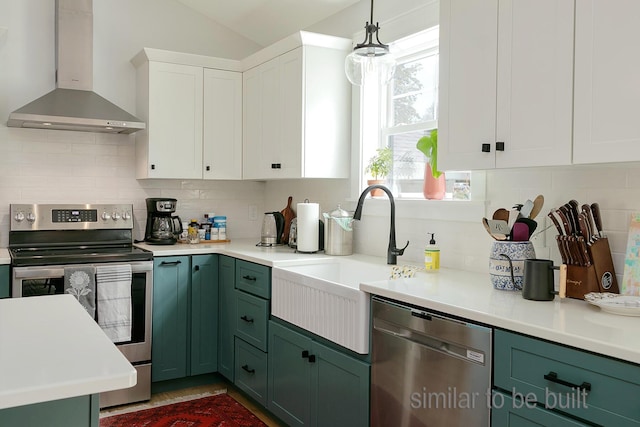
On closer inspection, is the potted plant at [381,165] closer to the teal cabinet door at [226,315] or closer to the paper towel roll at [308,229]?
the paper towel roll at [308,229]

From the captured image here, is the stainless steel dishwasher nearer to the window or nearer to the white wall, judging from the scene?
the window

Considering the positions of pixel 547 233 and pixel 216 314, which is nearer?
pixel 547 233

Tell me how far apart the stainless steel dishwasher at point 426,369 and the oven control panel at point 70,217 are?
2.43 m

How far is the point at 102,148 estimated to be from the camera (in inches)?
161

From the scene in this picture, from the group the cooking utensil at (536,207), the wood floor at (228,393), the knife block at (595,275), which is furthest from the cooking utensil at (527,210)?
the wood floor at (228,393)

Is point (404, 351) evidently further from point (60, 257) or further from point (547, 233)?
point (60, 257)

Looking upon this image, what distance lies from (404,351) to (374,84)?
193 cm

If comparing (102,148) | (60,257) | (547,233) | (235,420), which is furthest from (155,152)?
(547,233)

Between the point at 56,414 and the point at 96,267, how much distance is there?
224 cm

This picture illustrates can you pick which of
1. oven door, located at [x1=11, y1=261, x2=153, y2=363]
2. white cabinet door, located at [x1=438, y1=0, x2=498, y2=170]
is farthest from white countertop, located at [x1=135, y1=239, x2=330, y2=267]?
white cabinet door, located at [x1=438, y1=0, x2=498, y2=170]

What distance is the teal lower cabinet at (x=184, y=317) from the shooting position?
3.62 meters

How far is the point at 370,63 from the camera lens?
2.70 m

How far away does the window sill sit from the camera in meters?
2.78

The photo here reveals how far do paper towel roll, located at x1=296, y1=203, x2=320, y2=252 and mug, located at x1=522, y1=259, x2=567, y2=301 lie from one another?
68.3 inches
